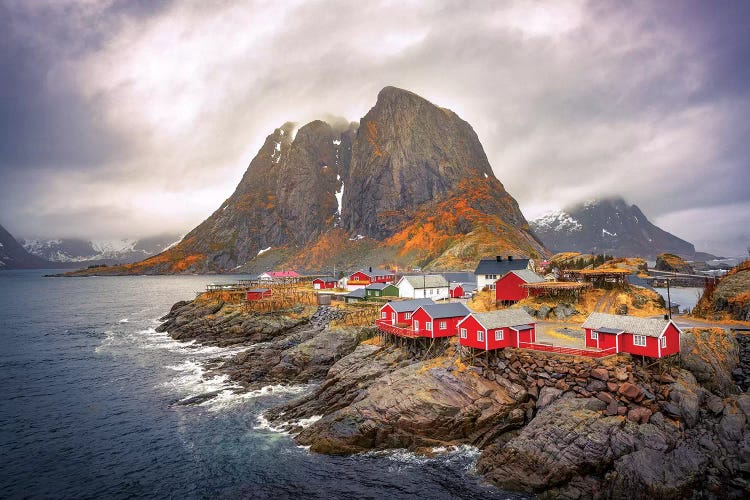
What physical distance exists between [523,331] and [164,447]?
33.5 m

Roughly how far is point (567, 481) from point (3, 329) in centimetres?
11466

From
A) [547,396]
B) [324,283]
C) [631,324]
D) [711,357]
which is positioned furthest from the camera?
[324,283]

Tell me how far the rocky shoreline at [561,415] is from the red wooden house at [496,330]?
147 cm

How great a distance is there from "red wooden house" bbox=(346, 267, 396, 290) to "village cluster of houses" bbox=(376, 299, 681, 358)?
54051 mm

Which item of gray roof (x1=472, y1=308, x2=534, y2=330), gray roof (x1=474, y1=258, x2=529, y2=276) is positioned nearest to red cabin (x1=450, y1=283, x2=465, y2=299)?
gray roof (x1=474, y1=258, x2=529, y2=276)

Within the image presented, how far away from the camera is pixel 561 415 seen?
3023 cm

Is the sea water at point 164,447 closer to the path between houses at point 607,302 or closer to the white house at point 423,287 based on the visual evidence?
the path between houses at point 607,302

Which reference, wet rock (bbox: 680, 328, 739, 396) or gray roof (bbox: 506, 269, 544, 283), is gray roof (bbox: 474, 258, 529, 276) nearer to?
gray roof (bbox: 506, 269, 544, 283)

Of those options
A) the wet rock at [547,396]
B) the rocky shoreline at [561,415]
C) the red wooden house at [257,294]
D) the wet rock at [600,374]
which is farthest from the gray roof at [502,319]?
the red wooden house at [257,294]

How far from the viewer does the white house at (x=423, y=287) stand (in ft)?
264

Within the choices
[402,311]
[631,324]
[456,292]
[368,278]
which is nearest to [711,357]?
[631,324]

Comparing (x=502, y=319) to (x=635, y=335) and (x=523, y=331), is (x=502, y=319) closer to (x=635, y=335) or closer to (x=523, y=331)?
(x=523, y=331)

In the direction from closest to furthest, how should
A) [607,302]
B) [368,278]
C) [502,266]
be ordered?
1. [607,302]
2. [502,266]
3. [368,278]

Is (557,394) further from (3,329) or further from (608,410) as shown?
(3,329)
